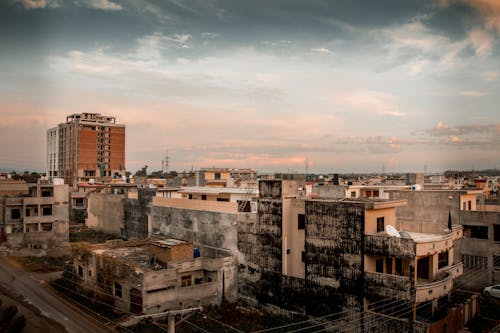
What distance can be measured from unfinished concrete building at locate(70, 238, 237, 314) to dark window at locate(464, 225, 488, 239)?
2493 cm

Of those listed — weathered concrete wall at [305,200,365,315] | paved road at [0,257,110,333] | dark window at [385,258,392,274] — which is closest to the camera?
weathered concrete wall at [305,200,365,315]

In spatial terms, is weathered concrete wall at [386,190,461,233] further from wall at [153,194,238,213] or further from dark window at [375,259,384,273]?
wall at [153,194,238,213]

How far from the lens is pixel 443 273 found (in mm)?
30484

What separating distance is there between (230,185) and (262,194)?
26742 millimetres

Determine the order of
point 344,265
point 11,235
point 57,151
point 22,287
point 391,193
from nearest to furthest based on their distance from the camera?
point 344,265 < point 22,287 < point 391,193 < point 11,235 < point 57,151

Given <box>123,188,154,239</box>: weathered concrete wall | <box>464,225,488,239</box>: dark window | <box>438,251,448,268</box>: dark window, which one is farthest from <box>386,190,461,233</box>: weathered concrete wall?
<box>123,188,154,239</box>: weathered concrete wall

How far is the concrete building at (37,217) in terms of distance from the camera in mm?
53438

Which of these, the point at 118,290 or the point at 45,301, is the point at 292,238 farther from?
the point at 45,301

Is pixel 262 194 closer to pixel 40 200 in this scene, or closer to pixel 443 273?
pixel 443 273

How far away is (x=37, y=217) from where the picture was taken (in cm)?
5503

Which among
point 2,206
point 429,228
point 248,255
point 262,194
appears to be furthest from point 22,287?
point 429,228

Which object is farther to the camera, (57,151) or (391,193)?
(57,151)

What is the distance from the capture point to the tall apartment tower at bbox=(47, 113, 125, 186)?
124 meters

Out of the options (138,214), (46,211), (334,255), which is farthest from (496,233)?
(46,211)
